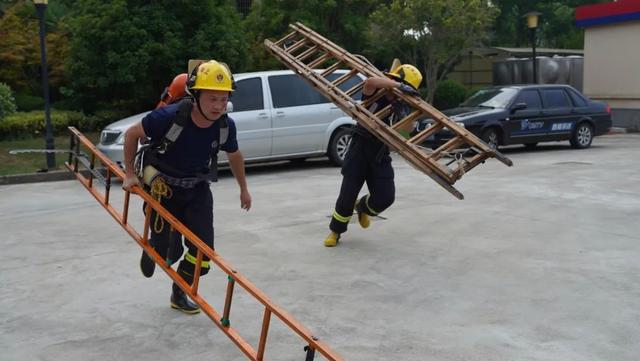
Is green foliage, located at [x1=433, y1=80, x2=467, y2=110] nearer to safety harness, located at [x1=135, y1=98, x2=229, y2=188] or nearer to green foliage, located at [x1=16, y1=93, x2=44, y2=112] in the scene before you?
green foliage, located at [x1=16, y1=93, x2=44, y2=112]

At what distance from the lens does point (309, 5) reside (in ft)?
63.8

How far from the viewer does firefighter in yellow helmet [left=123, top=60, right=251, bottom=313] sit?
4.22 m

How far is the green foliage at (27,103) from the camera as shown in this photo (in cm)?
1792

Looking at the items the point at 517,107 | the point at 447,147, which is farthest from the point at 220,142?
the point at 517,107

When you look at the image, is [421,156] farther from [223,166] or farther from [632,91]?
[632,91]

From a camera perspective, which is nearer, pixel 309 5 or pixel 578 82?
pixel 309 5

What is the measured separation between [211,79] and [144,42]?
38.7 feet

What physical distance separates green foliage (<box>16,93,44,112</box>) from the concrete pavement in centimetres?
898

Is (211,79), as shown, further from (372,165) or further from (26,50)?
(26,50)

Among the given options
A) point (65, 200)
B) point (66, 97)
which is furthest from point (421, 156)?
point (66, 97)

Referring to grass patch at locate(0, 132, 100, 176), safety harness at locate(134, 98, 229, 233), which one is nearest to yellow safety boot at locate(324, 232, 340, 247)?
safety harness at locate(134, 98, 229, 233)

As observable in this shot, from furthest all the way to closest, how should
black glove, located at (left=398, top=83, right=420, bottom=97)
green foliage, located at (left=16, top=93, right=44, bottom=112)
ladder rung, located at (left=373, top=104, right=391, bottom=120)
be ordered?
1. green foliage, located at (left=16, top=93, right=44, bottom=112)
2. ladder rung, located at (left=373, top=104, right=391, bottom=120)
3. black glove, located at (left=398, top=83, right=420, bottom=97)

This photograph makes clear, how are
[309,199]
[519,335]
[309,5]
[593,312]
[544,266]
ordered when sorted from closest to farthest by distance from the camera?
[519,335] → [593,312] → [544,266] → [309,199] → [309,5]

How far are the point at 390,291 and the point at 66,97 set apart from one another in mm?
14541
